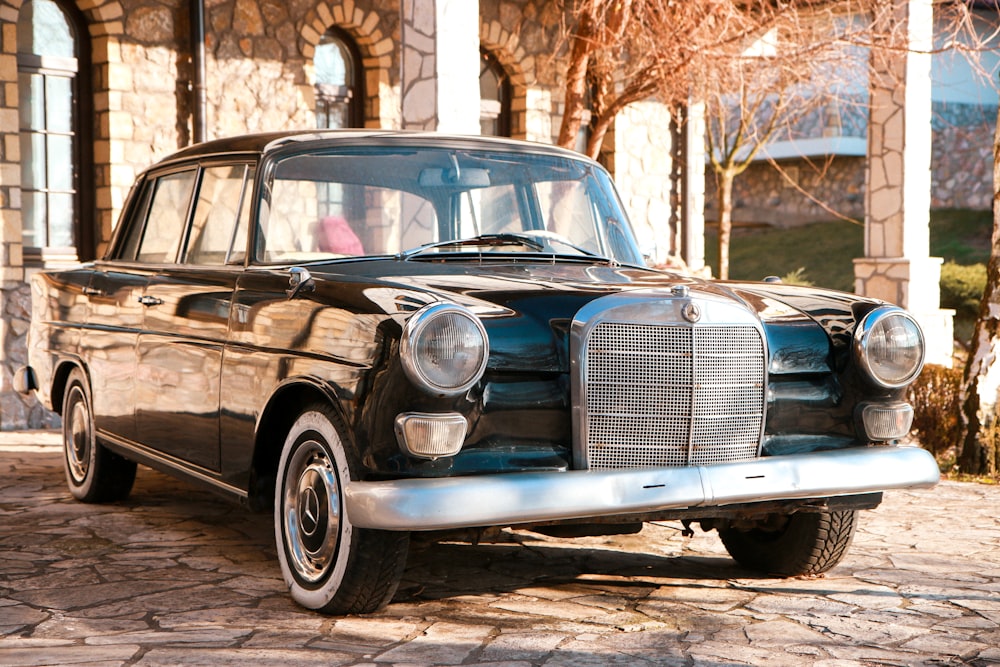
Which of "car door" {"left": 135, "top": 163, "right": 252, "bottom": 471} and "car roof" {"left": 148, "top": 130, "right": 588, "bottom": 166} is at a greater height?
"car roof" {"left": 148, "top": 130, "right": 588, "bottom": 166}

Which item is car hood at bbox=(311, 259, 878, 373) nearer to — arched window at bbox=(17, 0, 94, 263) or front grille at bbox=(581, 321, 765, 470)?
front grille at bbox=(581, 321, 765, 470)

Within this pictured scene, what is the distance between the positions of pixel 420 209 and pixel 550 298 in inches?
42.2

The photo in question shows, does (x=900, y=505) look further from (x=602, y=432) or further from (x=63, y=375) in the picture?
(x=63, y=375)

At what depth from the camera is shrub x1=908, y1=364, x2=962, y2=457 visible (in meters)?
8.42

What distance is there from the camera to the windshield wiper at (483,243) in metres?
4.57

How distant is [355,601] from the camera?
12.9 ft

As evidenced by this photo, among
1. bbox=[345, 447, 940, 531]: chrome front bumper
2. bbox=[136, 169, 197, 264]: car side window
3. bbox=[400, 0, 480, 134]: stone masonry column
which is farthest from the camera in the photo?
bbox=[400, 0, 480, 134]: stone masonry column

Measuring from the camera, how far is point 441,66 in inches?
327

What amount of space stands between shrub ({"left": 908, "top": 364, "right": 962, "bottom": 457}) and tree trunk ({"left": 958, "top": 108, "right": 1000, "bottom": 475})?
399mm

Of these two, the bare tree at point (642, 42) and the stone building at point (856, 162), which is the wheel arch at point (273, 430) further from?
the stone building at point (856, 162)

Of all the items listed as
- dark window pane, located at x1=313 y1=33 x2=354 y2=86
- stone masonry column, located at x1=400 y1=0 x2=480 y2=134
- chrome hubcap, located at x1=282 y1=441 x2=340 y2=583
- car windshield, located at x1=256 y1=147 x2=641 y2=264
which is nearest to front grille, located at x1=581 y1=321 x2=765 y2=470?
chrome hubcap, located at x1=282 y1=441 x2=340 y2=583

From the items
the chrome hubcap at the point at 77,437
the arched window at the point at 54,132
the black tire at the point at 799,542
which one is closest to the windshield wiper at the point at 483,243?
the black tire at the point at 799,542

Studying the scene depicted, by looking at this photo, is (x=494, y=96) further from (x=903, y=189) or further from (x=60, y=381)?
(x=60, y=381)

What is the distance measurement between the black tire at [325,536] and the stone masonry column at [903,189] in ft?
29.4
